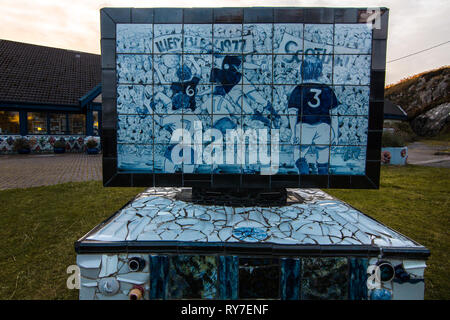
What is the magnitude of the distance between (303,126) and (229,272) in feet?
7.70

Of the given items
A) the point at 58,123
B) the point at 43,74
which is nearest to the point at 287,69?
the point at 58,123

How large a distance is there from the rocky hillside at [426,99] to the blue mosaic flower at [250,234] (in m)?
44.6

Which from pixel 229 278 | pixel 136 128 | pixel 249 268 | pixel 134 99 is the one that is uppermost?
pixel 134 99

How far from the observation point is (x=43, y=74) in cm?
1908

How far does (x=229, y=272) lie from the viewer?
2625 millimetres

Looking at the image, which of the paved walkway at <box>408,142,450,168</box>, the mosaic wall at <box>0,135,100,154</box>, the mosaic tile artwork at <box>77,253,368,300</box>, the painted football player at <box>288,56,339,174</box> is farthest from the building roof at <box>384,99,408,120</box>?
the mosaic wall at <box>0,135,100,154</box>

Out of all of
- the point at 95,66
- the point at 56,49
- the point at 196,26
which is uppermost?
the point at 56,49

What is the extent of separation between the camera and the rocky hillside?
117ft

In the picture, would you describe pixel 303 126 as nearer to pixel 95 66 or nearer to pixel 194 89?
pixel 194 89

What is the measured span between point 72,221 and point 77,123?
1639 centimetres

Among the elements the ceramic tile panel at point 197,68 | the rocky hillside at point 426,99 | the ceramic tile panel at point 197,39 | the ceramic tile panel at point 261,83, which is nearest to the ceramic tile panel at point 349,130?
the ceramic tile panel at point 261,83

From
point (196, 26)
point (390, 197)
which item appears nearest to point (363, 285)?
point (196, 26)

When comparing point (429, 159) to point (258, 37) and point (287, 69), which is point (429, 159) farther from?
point (258, 37)

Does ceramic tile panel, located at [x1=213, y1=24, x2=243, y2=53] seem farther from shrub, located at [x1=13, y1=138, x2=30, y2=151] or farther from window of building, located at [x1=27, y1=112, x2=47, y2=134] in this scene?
window of building, located at [x1=27, y1=112, x2=47, y2=134]
